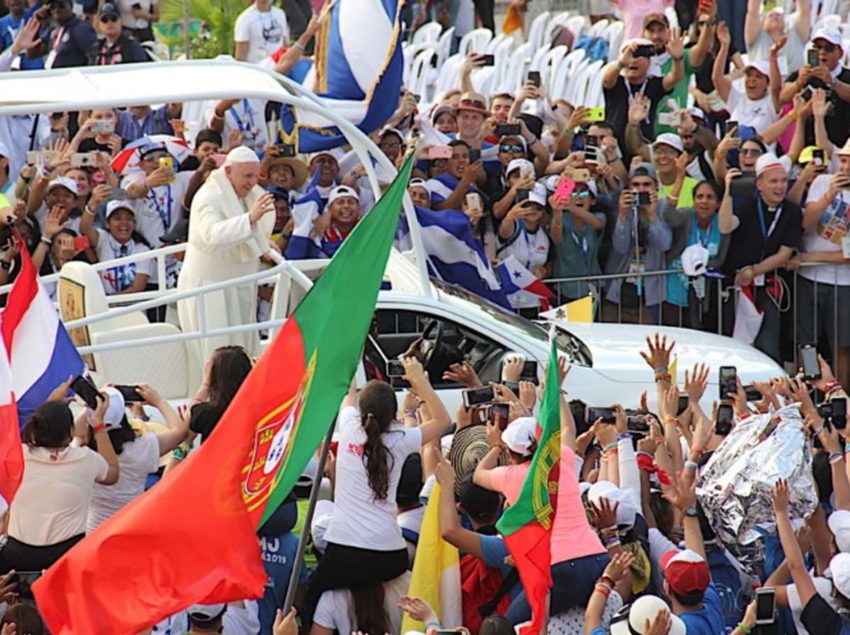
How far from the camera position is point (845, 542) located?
28.1 feet

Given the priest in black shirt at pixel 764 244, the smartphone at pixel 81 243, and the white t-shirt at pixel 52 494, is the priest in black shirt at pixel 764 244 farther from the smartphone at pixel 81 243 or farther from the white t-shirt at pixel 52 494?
the white t-shirt at pixel 52 494

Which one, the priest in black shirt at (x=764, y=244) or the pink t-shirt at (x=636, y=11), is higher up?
the pink t-shirt at (x=636, y=11)

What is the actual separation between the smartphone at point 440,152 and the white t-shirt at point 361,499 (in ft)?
Answer: 18.9

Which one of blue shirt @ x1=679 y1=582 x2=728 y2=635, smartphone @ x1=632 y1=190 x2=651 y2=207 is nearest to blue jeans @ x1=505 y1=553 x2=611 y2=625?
blue shirt @ x1=679 y1=582 x2=728 y2=635

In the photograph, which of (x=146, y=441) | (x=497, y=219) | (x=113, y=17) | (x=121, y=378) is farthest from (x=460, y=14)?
(x=146, y=441)

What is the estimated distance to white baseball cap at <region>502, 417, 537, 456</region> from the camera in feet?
28.6

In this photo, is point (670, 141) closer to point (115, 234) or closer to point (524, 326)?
point (524, 326)

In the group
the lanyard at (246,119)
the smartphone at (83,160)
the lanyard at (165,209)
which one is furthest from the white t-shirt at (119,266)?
the lanyard at (246,119)

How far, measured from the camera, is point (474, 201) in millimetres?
14297

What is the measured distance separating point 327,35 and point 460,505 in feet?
16.9

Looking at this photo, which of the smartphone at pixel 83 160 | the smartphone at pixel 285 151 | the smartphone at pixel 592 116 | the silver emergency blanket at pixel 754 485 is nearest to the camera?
the silver emergency blanket at pixel 754 485

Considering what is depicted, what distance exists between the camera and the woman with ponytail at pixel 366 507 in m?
8.96

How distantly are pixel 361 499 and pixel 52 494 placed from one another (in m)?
1.30

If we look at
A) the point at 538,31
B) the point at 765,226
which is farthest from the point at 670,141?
the point at 538,31
